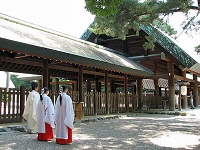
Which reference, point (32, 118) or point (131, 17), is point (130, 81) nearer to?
point (131, 17)

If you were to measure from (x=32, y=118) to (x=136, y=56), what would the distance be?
11192 millimetres

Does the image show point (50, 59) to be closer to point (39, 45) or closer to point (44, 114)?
point (39, 45)

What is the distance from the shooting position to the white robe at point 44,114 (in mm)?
6238

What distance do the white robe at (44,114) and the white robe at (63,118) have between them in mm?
273

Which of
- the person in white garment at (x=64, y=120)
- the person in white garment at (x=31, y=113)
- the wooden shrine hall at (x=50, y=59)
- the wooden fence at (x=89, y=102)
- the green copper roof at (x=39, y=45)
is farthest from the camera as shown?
the wooden fence at (x=89, y=102)

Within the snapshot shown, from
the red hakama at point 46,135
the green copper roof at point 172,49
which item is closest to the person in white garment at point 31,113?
the red hakama at point 46,135

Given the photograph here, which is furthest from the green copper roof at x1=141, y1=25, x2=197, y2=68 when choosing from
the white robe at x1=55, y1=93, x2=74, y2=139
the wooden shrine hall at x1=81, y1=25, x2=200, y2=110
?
the white robe at x1=55, y1=93, x2=74, y2=139

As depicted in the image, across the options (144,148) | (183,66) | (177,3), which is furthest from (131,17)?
(183,66)

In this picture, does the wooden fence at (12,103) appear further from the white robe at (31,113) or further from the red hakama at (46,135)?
the red hakama at (46,135)

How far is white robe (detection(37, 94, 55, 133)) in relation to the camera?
624 centimetres

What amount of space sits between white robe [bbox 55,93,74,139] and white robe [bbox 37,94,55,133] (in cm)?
27

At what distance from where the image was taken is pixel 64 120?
5.88 m

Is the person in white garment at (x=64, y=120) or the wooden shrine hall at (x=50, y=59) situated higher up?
the wooden shrine hall at (x=50, y=59)

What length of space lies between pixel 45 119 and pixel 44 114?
0.17 m
